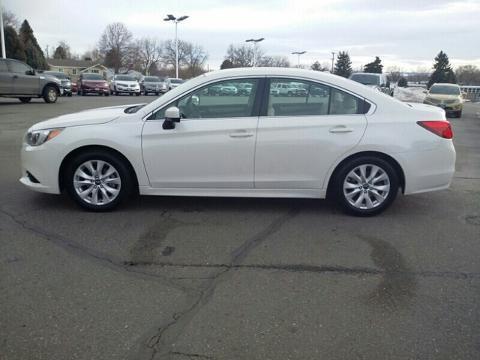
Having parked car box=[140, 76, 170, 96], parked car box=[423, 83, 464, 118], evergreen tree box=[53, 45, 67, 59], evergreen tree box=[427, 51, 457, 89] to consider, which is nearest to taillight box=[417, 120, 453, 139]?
parked car box=[423, 83, 464, 118]

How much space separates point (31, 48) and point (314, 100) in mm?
59443

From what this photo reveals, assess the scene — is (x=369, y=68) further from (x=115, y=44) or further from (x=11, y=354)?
(x=11, y=354)

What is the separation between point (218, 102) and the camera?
5125mm

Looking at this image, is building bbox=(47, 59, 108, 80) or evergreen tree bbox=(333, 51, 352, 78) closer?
evergreen tree bbox=(333, 51, 352, 78)

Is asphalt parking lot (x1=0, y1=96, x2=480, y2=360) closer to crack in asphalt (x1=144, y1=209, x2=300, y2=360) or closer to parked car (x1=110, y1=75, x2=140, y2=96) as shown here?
crack in asphalt (x1=144, y1=209, x2=300, y2=360)

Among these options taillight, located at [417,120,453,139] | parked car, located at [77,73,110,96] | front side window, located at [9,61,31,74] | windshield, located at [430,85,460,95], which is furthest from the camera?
parked car, located at [77,73,110,96]

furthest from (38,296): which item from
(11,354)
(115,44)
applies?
(115,44)

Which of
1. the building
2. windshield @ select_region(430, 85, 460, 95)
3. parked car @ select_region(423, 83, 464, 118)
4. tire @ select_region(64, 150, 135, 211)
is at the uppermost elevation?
the building

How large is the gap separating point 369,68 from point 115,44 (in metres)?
48.6

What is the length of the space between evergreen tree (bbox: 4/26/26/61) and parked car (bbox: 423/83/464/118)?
45486 millimetres

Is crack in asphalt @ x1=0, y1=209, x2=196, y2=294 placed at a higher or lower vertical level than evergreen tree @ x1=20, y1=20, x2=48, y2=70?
lower

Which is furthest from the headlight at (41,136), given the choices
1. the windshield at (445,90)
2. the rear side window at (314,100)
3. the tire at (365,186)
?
the windshield at (445,90)

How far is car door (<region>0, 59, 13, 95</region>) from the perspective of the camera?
18922 millimetres

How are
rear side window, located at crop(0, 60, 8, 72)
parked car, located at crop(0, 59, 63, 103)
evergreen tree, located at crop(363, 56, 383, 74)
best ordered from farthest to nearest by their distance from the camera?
evergreen tree, located at crop(363, 56, 383, 74) → parked car, located at crop(0, 59, 63, 103) → rear side window, located at crop(0, 60, 8, 72)
